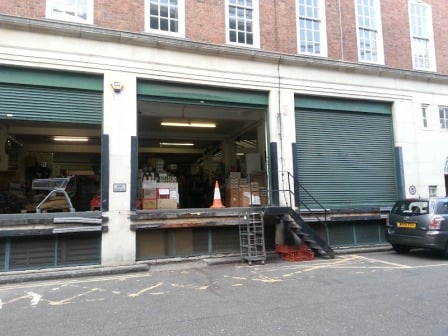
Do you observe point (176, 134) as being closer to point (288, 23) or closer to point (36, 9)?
point (288, 23)

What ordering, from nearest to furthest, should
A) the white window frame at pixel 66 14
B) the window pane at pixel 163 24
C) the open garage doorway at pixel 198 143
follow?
the white window frame at pixel 66 14
the open garage doorway at pixel 198 143
the window pane at pixel 163 24

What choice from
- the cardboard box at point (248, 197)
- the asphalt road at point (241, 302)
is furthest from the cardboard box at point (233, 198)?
the asphalt road at point (241, 302)

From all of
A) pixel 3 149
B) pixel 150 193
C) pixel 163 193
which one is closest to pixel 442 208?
pixel 163 193

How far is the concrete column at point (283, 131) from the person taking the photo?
12.1 metres

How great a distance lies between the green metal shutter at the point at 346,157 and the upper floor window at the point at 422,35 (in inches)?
123

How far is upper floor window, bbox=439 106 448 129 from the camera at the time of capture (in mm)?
15133

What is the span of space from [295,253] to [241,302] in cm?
465

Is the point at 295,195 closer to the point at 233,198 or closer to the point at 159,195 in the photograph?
the point at 233,198

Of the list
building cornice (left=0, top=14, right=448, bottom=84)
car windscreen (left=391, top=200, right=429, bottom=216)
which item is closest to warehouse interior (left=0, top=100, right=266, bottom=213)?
building cornice (left=0, top=14, right=448, bottom=84)

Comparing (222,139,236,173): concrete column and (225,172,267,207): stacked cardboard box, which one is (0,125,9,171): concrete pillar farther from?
(222,139,236,173): concrete column

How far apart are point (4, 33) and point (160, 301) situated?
7.72 m

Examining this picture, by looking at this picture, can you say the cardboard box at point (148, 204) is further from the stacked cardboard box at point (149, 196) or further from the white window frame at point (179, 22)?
the white window frame at point (179, 22)

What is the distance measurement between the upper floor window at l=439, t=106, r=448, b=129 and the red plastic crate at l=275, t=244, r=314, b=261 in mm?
8326

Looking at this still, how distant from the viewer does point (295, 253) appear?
10758 millimetres
